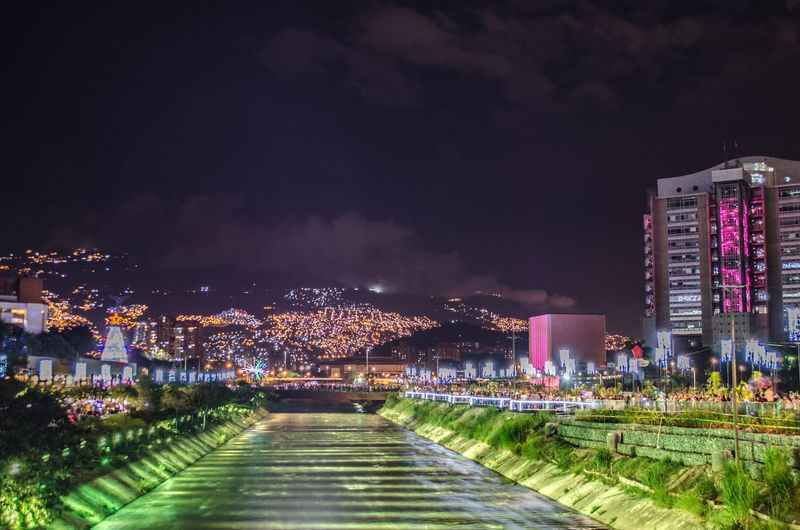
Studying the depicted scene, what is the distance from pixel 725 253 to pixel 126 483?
483 ft

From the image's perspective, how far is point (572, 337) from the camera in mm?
142375

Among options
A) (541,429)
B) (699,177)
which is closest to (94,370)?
(541,429)

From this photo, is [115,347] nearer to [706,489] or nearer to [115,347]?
[115,347]

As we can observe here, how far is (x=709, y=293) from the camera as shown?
16162 cm

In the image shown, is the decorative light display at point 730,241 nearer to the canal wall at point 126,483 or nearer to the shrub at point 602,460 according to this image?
the canal wall at point 126,483

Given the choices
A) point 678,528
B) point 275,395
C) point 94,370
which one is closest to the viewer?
point 678,528

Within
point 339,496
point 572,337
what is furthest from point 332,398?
point 339,496

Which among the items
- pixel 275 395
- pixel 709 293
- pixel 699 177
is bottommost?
pixel 275 395

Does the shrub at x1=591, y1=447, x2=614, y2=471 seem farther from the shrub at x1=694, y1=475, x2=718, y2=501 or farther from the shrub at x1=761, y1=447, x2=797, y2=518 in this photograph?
the shrub at x1=761, y1=447, x2=797, y2=518

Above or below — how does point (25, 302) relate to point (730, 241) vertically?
below

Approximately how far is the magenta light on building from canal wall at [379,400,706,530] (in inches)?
3744

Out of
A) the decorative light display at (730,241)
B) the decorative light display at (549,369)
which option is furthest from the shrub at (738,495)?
the decorative light display at (730,241)

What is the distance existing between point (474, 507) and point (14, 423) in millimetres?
14692

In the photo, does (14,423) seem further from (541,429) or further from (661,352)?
(661,352)
